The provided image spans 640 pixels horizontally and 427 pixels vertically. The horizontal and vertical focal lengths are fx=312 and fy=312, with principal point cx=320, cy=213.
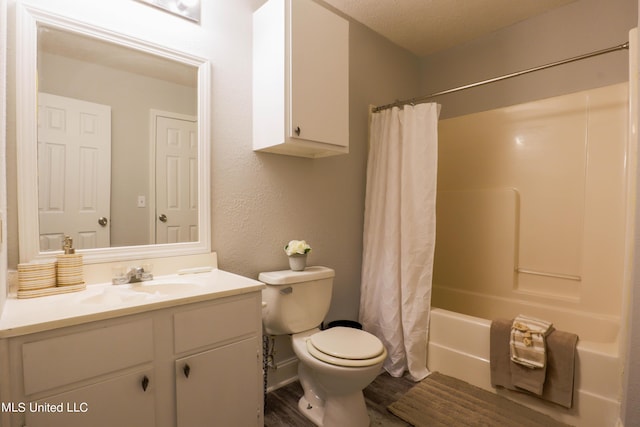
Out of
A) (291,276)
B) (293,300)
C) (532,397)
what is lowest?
(532,397)

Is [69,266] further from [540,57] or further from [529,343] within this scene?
[540,57]

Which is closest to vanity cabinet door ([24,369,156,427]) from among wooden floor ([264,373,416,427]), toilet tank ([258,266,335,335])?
toilet tank ([258,266,335,335])

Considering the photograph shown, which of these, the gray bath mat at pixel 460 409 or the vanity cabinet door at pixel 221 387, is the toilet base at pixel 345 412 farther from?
the vanity cabinet door at pixel 221 387

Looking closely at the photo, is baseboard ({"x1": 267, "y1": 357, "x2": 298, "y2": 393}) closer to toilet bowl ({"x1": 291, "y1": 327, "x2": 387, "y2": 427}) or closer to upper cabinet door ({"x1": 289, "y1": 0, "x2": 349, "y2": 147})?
toilet bowl ({"x1": 291, "y1": 327, "x2": 387, "y2": 427})

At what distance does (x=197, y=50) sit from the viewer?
5.26 ft

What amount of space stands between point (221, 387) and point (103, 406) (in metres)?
0.40

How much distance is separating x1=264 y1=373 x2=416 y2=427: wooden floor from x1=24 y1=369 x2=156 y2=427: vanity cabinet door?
798 mm

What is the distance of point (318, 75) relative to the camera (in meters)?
1.75

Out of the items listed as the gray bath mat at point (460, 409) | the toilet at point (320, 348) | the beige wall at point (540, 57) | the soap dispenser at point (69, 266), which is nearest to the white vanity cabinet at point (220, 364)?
the toilet at point (320, 348)

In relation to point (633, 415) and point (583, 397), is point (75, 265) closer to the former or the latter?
point (633, 415)

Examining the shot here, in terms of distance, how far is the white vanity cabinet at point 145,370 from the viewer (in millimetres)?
876

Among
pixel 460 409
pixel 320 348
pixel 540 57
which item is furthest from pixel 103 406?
pixel 540 57

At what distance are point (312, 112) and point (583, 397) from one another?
6.64 feet

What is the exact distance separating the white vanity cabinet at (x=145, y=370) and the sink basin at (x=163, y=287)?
8.0 inches
